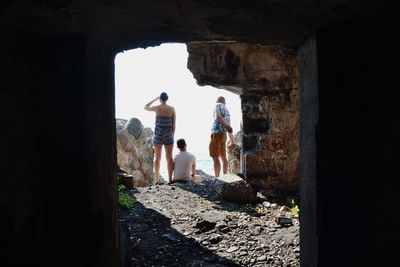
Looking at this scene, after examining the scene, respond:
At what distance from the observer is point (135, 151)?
45.8ft

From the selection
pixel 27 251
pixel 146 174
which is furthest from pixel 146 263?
pixel 146 174

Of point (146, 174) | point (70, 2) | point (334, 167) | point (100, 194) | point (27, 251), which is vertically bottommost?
point (146, 174)

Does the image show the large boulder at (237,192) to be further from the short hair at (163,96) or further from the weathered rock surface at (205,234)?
the short hair at (163,96)

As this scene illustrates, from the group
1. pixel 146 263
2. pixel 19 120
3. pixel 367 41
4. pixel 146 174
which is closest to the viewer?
pixel 19 120

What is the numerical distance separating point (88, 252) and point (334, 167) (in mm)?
1352

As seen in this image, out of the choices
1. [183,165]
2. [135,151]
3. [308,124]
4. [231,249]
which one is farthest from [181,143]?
[135,151]

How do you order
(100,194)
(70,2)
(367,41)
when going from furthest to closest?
(100,194) → (367,41) → (70,2)

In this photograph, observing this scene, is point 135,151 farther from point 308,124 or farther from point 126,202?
point 308,124

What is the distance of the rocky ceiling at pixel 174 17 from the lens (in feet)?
4.75

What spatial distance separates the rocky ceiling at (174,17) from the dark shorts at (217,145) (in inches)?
196

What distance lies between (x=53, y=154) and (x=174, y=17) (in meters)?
0.90

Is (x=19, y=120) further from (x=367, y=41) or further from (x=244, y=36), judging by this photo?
(x=367, y=41)

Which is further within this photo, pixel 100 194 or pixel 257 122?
pixel 257 122

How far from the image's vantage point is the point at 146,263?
319cm
